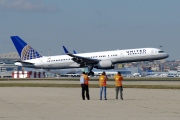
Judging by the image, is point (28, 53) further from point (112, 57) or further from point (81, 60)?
point (112, 57)

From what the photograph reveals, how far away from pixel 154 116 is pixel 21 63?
232ft

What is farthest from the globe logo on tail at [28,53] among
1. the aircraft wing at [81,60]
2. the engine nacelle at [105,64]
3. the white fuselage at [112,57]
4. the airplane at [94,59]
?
the engine nacelle at [105,64]

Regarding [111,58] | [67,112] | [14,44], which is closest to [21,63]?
[14,44]

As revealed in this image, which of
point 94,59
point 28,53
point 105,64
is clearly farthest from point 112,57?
point 28,53

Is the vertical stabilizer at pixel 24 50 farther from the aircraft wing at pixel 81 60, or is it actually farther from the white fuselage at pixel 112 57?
the aircraft wing at pixel 81 60

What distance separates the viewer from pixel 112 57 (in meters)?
83.1

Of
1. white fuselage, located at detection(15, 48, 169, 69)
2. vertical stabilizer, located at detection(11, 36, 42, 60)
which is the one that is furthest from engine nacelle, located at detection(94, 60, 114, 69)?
vertical stabilizer, located at detection(11, 36, 42, 60)

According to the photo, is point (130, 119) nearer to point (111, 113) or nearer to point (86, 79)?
point (111, 113)

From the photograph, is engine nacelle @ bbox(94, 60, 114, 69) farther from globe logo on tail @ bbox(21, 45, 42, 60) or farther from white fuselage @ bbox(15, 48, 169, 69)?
globe logo on tail @ bbox(21, 45, 42, 60)

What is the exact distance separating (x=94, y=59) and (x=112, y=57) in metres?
3.16

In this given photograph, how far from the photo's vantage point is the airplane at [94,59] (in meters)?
81.6

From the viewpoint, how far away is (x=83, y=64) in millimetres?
86438

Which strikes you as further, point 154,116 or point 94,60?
point 94,60

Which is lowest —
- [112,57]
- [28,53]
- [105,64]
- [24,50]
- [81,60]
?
[105,64]
